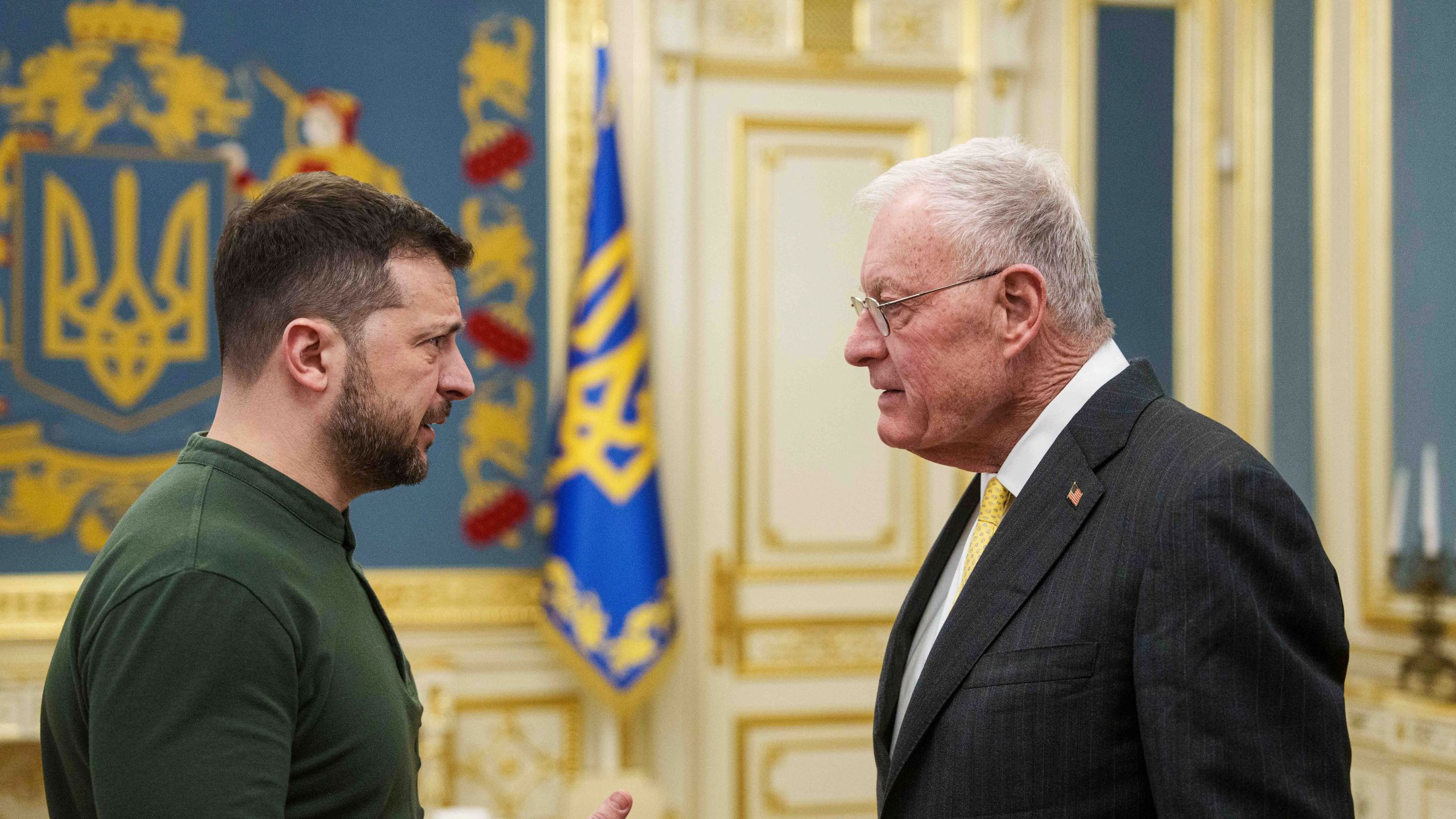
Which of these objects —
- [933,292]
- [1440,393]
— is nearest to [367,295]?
[933,292]

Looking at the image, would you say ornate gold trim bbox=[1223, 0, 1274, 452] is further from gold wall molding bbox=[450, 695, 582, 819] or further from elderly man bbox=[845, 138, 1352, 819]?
elderly man bbox=[845, 138, 1352, 819]

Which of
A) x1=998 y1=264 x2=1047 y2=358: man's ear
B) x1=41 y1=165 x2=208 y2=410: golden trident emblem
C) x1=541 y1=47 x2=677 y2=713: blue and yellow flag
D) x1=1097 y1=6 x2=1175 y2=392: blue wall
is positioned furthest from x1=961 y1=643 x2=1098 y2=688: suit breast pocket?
x1=1097 y1=6 x2=1175 y2=392: blue wall

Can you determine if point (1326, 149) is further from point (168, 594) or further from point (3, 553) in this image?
point (3, 553)

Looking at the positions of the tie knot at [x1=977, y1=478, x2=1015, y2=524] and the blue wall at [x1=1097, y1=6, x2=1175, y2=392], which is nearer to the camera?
the tie knot at [x1=977, y1=478, x2=1015, y2=524]

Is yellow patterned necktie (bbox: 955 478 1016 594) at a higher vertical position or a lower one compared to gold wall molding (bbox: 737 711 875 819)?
higher

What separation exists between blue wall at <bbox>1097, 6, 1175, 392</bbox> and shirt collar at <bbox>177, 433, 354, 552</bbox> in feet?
11.9

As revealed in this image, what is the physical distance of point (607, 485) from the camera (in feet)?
12.5

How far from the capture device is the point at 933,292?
1500mm

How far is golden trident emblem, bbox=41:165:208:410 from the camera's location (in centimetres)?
375

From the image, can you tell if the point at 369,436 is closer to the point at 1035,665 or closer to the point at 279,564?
the point at 279,564

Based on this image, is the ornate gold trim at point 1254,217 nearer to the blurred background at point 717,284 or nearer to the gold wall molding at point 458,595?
the blurred background at point 717,284

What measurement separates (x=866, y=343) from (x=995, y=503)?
0.26 metres

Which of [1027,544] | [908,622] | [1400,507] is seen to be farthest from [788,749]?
[1027,544]

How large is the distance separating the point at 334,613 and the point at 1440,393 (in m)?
3.36
